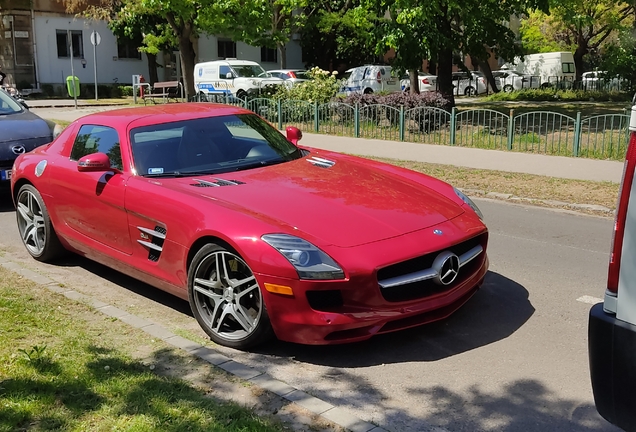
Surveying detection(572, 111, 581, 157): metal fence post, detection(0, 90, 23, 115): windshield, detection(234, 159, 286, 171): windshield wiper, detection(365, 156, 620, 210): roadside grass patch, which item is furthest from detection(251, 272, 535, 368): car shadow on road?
detection(572, 111, 581, 157): metal fence post

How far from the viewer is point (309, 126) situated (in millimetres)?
19141

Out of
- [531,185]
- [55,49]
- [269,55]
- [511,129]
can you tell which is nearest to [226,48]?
[269,55]

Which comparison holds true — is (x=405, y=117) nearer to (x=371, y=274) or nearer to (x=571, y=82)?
(x=371, y=274)

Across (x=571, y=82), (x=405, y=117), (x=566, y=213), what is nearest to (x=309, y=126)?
(x=405, y=117)

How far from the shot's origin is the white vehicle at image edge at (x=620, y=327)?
271 centimetres

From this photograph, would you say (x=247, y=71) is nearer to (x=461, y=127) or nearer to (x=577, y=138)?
(x=461, y=127)

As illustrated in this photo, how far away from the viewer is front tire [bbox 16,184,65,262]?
669 centimetres

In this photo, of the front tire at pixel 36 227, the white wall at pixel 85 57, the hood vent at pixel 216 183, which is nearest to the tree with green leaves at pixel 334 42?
the white wall at pixel 85 57

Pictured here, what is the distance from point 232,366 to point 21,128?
6.81 meters

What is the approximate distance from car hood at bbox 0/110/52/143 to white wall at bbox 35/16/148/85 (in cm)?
3019

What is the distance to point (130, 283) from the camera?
6.38 metres

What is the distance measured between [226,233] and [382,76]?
28.9 metres

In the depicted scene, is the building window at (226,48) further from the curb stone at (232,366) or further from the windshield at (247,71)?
the curb stone at (232,366)

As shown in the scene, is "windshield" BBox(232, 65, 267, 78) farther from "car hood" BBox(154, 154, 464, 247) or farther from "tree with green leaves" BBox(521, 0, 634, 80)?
"car hood" BBox(154, 154, 464, 247)
